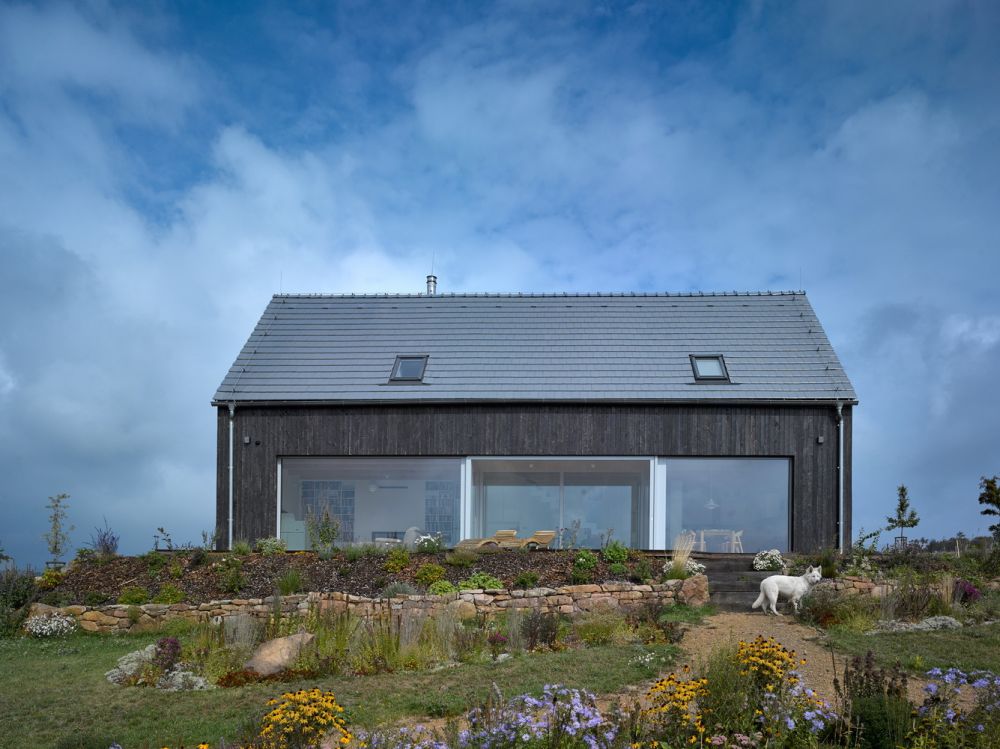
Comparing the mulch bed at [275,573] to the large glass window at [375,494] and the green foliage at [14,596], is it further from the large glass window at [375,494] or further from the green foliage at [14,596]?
the large glass window at [375,494]

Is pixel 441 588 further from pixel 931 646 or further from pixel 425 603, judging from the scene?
pixel 931 646

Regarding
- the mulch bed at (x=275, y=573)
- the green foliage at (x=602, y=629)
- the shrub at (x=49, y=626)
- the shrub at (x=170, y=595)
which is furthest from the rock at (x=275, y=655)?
the shrub at (x=49, y=626)

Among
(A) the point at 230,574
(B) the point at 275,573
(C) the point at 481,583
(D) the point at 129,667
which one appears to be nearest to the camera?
(D) the point at 129,667

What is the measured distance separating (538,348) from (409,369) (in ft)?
9.72

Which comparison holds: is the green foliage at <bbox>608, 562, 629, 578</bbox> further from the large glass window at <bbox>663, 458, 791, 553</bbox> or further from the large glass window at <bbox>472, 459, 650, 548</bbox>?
the large glass window at <bbox>472, 459, 650, 548</bbox>

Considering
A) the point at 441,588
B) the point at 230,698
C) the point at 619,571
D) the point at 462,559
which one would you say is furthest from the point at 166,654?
the point at 619,571

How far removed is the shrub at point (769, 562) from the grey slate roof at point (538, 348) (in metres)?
3.76

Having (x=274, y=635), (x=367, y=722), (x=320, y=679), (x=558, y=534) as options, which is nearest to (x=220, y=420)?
(x=558, y=534)

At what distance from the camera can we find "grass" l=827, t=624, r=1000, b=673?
9273 millimetres

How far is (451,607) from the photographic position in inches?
442

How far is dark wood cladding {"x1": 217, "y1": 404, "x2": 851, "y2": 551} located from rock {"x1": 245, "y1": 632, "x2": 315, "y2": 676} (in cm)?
880

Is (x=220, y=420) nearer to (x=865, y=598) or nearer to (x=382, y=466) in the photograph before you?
(x=382, y=466)

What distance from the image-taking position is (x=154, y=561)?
15.8 metres

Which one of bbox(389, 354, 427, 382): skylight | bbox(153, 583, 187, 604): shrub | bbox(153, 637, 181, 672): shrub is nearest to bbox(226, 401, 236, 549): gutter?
bbox(389, 354, 427, 382): skylight
